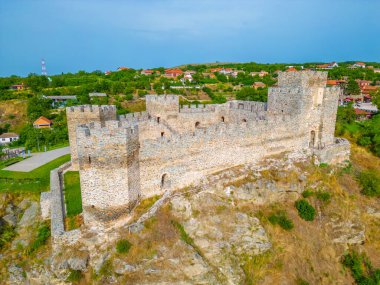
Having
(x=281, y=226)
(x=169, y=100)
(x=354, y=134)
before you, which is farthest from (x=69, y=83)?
(x=281, y=226)

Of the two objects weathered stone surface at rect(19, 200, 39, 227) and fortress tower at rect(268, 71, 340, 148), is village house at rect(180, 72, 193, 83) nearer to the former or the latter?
fortress tower at rect(268, 71, 340, 148)

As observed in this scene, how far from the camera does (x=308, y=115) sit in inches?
832

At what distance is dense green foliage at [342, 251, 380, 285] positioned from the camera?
16.9 metres

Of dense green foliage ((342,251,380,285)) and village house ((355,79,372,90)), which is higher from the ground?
village house ((355,79,372,90))

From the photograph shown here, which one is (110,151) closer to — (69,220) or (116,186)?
(116,186)

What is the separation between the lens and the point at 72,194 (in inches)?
725

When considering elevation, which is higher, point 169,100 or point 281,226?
point 169,100

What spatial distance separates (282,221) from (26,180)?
16814 millimetres

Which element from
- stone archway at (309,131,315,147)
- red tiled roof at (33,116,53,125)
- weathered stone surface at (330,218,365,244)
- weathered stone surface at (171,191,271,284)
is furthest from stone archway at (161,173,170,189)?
red tiled roof at (33,116,53,125)

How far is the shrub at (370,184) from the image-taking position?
2072cm

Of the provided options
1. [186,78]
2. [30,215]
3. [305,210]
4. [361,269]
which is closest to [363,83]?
[186,78]

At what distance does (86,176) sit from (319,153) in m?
15.3

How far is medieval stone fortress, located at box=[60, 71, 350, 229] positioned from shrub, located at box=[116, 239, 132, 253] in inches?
42.7

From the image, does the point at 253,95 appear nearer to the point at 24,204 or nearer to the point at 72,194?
the point at 72,194
